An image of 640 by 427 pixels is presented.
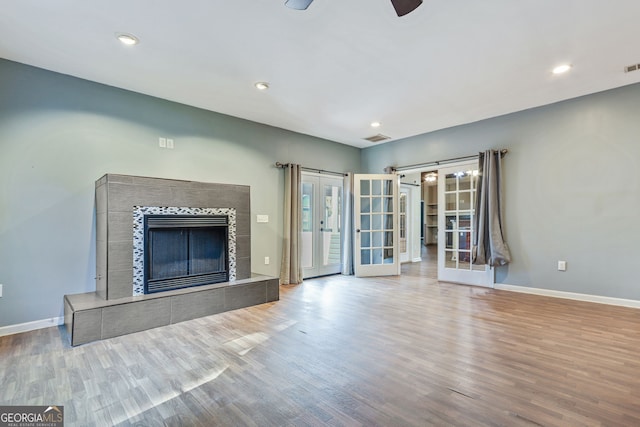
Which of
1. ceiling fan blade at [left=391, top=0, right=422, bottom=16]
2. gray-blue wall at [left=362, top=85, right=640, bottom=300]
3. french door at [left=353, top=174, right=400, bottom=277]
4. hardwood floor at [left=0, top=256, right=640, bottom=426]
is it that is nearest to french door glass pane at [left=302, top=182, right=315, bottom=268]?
french door at [left=353, top=174, right=400, bottom=277]

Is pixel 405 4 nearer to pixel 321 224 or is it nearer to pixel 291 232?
pixel 291 232

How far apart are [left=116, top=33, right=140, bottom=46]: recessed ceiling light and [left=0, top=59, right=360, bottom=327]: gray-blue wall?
1125 millimetres

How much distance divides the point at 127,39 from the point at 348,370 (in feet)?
11.1

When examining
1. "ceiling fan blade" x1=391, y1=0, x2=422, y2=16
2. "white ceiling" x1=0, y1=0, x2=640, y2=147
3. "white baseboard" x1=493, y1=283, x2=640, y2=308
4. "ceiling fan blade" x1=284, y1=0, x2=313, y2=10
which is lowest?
"white baseboard" x1=493, y1=283, x2=640, y2=308

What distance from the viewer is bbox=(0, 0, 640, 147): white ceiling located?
2.33 m

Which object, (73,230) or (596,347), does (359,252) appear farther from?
(73,230)

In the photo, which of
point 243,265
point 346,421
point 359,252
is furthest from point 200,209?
point 359,252

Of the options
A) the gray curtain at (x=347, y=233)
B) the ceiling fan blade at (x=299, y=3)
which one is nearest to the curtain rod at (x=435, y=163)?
the gray curtain at (x=347, y=233)

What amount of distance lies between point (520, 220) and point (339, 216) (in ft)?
10.3

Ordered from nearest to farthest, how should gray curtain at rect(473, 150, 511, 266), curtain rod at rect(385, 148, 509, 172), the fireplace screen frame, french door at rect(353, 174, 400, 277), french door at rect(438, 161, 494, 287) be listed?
the fireplace screen frame, gray curtain at rect(473, 150, 511, 266), curtain rod at rect(385, 148, 509, 172), french door at rect(438, 161, 494, 287), french door at rect(353, 174, 400, 277)

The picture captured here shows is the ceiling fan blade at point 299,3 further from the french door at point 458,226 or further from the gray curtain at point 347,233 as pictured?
the gray curtain at point 347,233

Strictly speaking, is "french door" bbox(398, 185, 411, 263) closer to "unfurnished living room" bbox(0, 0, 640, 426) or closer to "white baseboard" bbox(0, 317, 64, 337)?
"unfurnished living room" bbox(0, 0, 640, 426)

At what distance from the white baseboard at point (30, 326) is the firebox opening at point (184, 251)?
0.99 m

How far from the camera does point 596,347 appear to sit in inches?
102
